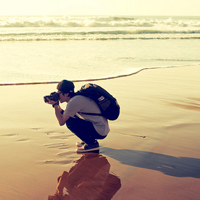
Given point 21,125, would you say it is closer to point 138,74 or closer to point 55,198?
point 55,198

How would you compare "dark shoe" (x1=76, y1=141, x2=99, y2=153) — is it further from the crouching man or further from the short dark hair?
the short dark hair

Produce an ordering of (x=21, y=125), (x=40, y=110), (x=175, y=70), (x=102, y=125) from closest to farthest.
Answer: (x=102, y=125), (x=21, y=125), (x=40, y=110), (x=175, y=70)

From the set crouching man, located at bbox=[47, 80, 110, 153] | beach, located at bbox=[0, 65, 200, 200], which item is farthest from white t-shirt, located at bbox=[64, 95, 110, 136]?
beach, located at bbox=[0, 65, 200, 200]

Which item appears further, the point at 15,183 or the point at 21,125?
the point at 21,125

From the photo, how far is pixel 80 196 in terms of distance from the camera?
9.41 ft

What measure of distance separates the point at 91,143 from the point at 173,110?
8.09 feet

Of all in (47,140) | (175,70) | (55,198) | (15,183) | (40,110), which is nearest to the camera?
(55,198)

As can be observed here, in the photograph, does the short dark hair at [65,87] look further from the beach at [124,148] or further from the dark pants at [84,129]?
the beach at [124,148]

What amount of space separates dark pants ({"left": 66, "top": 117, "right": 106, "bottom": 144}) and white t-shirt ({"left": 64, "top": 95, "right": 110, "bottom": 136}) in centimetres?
5

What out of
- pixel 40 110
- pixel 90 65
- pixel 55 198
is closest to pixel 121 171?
pixel 55 198

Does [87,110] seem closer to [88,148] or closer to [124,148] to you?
[88,148]

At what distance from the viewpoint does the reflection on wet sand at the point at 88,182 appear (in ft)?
9.48

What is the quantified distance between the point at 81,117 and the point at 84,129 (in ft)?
0.49

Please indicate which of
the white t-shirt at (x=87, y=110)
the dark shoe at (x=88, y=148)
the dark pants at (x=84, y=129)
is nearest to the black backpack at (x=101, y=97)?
the white t-shirt at (x=87, y=110)
